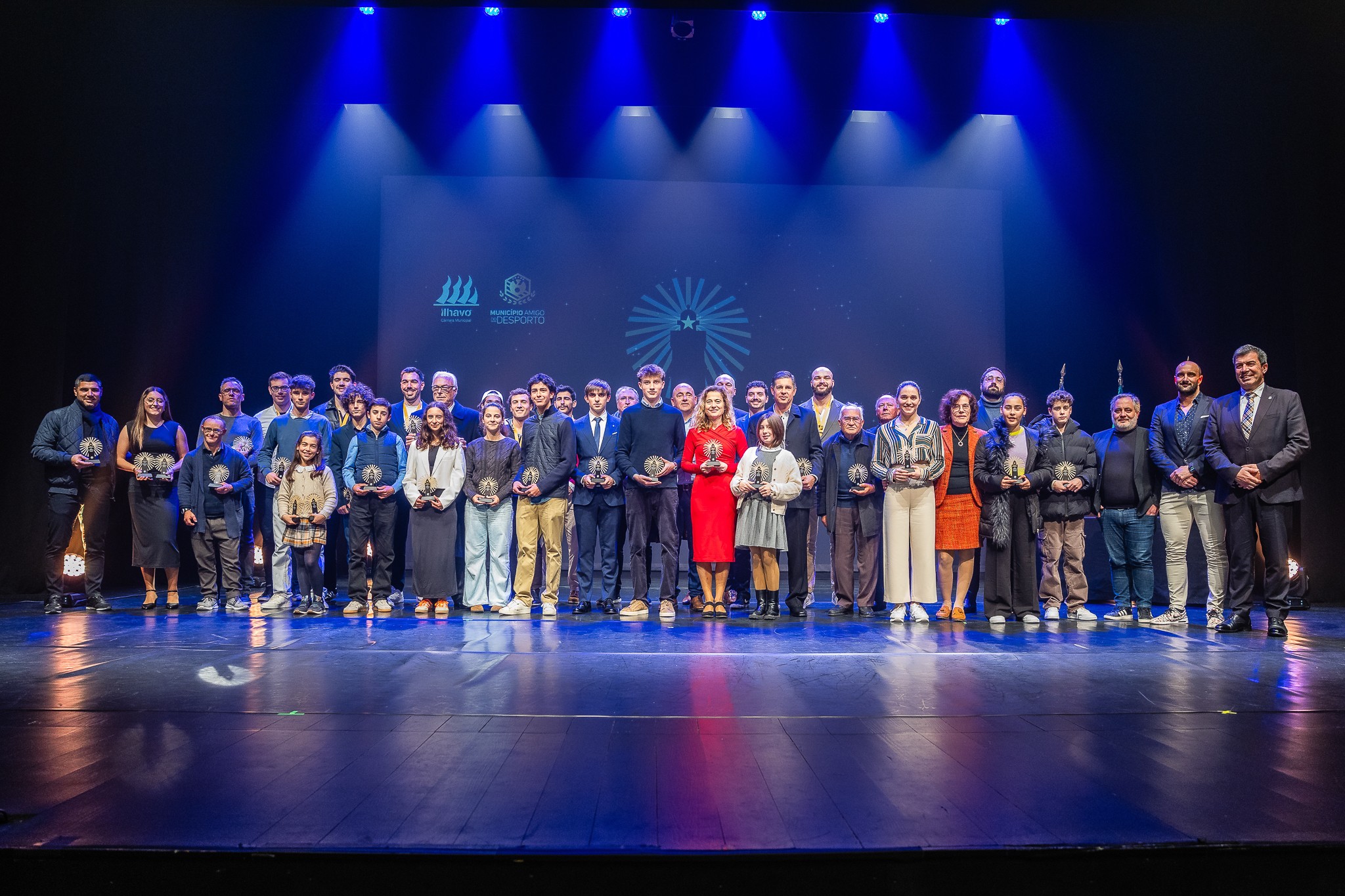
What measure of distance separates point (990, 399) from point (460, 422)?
4.55 metres

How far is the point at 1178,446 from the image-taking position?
602cm

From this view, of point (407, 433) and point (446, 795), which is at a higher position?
point (407, 433)

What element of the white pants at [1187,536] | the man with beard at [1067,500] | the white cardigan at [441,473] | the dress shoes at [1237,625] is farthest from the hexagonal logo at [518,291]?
the dress shoes at [1237,625]

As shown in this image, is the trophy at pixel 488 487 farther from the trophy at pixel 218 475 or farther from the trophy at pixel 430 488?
the trophy at pixel 218 475

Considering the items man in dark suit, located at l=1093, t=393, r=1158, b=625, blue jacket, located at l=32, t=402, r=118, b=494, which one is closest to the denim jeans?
man in dark suit, located at l=1093, t=393, r=1158, b=625

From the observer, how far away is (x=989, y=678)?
12.7 feet

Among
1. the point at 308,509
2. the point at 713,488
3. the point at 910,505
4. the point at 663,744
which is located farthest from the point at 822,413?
the point at 663,744

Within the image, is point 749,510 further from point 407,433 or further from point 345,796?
point 345,796

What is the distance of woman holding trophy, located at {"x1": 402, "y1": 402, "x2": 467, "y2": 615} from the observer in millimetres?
6090

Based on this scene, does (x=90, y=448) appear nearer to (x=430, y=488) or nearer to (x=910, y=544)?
(x=430, y=488)

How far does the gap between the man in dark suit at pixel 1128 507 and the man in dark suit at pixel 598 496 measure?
12.0 feet

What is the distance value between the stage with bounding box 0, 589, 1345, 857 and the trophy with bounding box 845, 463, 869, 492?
5.12 ft

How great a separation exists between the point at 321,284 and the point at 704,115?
14.7 ft

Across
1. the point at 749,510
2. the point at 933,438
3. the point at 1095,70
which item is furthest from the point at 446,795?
the point at 1095,70
